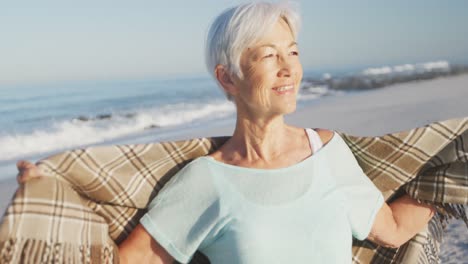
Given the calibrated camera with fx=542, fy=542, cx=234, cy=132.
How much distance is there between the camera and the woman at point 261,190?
1.84m

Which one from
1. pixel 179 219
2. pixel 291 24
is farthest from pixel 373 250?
pixel 291 24

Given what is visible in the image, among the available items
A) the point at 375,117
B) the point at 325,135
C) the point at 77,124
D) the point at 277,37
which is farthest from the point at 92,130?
the point at 277,37

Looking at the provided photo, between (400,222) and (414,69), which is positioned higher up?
(400,222)

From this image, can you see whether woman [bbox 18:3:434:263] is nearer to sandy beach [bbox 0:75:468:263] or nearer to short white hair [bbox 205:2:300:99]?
short white hair [bbox 205:2:300:99]

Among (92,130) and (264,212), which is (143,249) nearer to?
(264,212)

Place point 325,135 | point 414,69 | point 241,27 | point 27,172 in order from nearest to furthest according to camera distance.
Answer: point 27,172
point 241,27
point 325,135
point 414,69

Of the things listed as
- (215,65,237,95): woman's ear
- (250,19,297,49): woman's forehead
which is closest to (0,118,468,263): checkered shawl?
(215,65,237,95): woman's ear

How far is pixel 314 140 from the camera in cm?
203

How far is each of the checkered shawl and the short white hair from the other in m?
0.39

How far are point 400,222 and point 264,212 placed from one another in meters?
0.61

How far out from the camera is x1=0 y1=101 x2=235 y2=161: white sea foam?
395 inches

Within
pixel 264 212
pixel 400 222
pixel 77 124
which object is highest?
pixel 264 212

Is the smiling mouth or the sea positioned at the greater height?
the smiling mouth

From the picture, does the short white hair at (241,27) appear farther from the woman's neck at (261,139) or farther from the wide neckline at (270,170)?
the wide neckline at (270,170)
